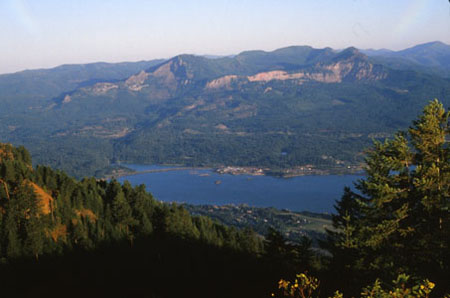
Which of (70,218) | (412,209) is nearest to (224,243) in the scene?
(70,218)

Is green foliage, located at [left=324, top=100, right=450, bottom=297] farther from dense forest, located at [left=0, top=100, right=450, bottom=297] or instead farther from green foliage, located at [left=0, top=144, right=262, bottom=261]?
green foliage, located at [left=0, top=144, right=262, bottom=261]

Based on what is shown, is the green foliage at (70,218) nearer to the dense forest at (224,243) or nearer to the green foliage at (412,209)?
the dense forest at (224,243)

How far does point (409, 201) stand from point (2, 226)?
30.5 metres

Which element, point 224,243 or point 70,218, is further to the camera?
point 224,243

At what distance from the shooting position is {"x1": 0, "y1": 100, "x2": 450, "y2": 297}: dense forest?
1587 centimetres

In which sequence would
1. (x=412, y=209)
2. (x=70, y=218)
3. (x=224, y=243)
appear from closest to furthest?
(x=412, y=209), (x=70, y=218), (x=224, y=243)

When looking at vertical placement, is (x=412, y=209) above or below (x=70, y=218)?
above

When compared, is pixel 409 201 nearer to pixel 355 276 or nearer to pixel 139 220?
pixel 355 276

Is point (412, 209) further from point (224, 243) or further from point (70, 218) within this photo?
point (224, 243)

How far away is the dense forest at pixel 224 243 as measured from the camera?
1587 cm

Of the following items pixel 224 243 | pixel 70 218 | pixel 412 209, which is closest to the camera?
pixel 412 209

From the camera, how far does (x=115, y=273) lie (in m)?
33.9

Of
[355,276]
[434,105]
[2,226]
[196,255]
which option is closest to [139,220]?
[196,255]

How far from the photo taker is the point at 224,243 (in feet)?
163
